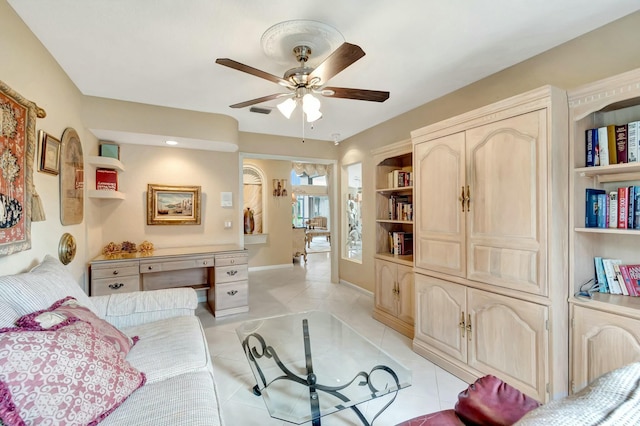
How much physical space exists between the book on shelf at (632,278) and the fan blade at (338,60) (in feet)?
6.67

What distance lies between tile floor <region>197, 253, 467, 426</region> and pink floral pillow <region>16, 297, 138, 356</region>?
79cm

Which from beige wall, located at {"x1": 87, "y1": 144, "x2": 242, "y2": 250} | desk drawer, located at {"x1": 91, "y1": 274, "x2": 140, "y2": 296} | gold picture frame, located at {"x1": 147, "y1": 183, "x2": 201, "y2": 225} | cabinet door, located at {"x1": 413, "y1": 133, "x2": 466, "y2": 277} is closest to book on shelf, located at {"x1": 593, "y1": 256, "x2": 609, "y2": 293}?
cabinet door, located at {"x1": 413, "y1": 133, "x2": 466, "y2": 277}

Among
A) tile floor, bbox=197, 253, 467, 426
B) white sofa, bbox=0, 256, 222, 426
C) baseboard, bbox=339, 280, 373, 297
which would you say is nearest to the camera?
white sofa, bbox=0, 256, 222, 426

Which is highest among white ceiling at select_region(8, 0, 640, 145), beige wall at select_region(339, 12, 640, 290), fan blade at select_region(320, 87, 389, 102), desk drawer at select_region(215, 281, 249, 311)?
white ceiling at select_region(8, 0, 640, 145)

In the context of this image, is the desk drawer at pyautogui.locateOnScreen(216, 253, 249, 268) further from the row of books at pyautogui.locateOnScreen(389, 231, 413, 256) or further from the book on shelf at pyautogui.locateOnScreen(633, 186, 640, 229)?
the book on shelf at pyautogui.locateOnScreen(633, 186, 640, 229)

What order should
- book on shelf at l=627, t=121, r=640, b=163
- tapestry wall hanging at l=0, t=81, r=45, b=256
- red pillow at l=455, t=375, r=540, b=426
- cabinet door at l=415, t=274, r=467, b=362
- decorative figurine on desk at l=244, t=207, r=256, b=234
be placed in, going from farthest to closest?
decorative figurine on desk at l=244, t=207, r=256, b=234 → cabinet door at l=415, t=274, r=467, b=362 → book on shelf at l=627, t=121, r=640, b=163 → tapestry wall hanging at l=0, t=81, r=45, b=256 → red pillow at l=455, t=375, r=540, b=426

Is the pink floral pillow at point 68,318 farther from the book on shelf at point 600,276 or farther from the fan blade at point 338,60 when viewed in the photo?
the book on shelf at point 600,276

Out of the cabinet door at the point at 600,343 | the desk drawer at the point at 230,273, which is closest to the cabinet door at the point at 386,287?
the cabinet door at the point at 600,343

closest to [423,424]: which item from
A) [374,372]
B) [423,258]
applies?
[374,372]

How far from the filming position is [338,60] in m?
1.63

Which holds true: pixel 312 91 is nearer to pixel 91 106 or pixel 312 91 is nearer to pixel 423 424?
pixel 423 424

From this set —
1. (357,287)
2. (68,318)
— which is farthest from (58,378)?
(357,287)

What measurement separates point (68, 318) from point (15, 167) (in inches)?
38.0

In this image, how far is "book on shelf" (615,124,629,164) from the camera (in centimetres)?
166
